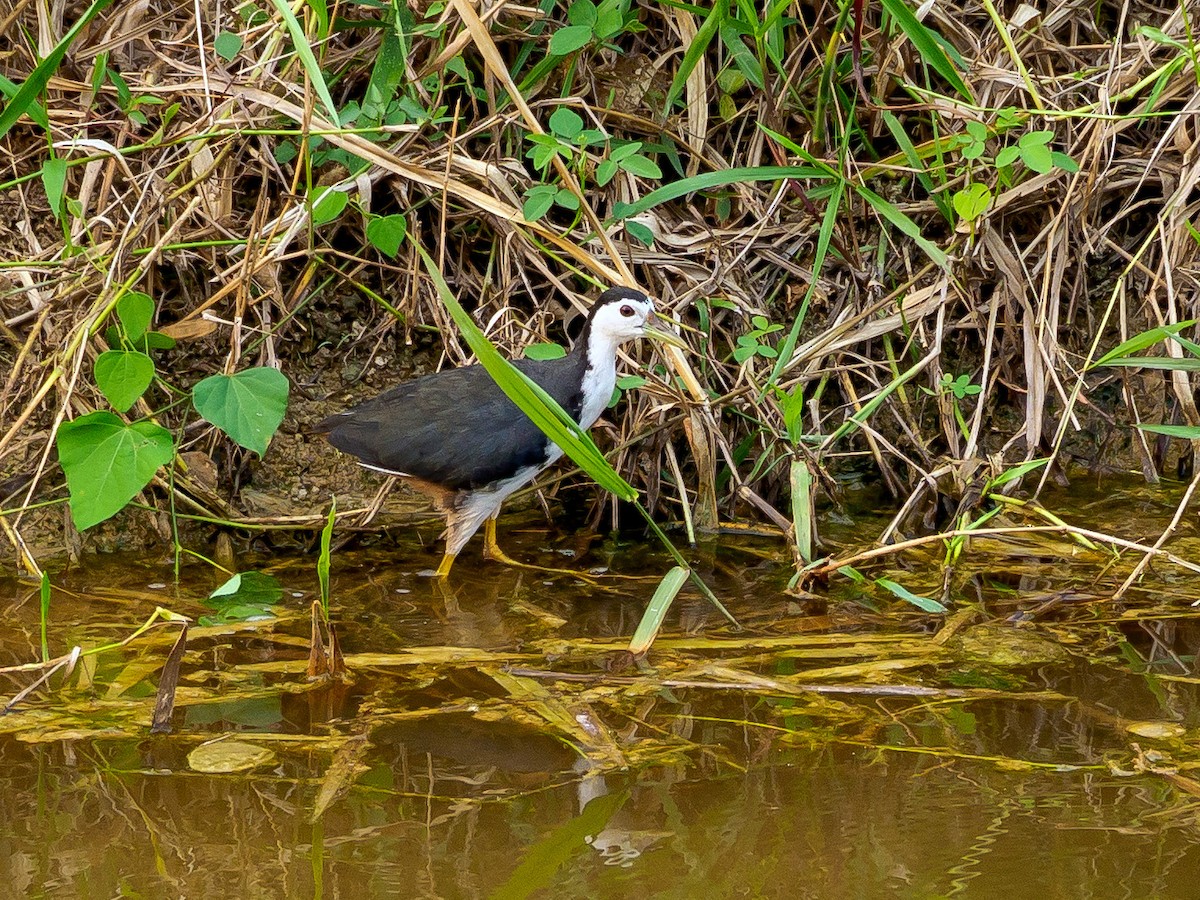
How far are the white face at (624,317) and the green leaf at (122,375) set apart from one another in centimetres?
143

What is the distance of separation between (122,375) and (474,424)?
112cm

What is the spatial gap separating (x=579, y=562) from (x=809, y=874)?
2054 mm

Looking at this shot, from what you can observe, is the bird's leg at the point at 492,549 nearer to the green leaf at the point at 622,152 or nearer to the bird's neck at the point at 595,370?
the bird's neck at the point at 595,370

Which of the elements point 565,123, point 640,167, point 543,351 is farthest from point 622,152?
point 543,351

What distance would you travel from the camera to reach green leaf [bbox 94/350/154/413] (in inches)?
147

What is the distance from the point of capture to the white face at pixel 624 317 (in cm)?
432

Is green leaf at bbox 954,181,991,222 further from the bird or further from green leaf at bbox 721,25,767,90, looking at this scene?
the bird

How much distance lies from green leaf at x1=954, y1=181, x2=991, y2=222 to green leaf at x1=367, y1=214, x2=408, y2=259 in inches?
69.8

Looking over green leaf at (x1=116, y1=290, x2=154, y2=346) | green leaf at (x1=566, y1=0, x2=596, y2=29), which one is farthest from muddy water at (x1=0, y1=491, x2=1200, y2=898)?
green leaf at (x1=566, y1=0, x2=596, y2=29)

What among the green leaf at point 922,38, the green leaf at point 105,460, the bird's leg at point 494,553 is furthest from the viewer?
the bird's leg at point 494,553

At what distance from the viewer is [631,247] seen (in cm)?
485

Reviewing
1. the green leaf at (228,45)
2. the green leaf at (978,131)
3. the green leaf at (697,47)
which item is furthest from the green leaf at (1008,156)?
the green leaf at (228,45)

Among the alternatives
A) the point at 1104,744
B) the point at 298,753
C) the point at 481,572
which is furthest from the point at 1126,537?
the point at 298,753

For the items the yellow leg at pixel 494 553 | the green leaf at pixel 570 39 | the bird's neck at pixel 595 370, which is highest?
the green leaf at pixel 570 39
